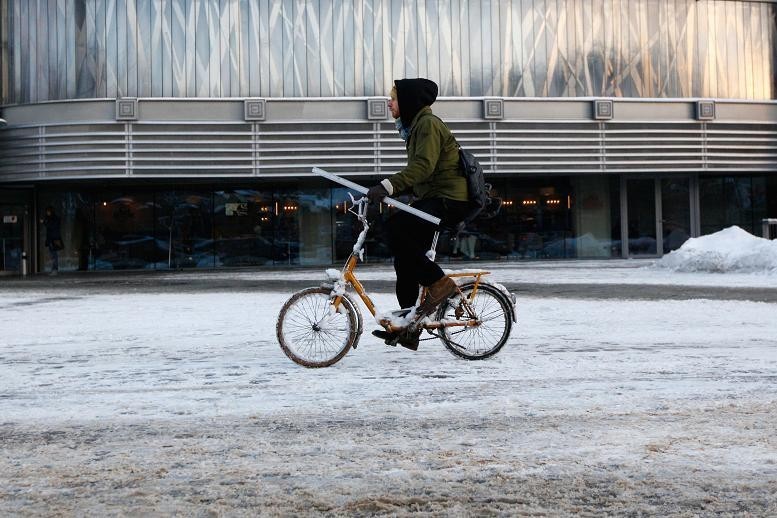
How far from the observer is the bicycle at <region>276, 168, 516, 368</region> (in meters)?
5.75

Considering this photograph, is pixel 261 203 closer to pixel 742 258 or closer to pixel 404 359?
pixel 742 258

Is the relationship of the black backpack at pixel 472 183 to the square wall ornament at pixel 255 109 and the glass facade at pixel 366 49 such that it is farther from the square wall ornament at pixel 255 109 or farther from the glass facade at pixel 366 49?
the glass facade at pixel 366 49

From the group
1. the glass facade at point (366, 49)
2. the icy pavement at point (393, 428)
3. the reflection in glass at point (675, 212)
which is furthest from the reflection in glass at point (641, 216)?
the icy pavement at point (393, 428)

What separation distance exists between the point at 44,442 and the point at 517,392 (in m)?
2.55

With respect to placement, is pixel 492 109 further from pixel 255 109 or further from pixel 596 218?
pixel 255 109

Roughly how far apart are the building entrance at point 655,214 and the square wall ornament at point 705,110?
2475 millimetres

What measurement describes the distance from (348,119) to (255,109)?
2747 millimetres

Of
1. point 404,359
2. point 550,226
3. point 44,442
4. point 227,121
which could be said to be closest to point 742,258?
point 550,226

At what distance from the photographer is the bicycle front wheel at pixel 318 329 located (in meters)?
5.75

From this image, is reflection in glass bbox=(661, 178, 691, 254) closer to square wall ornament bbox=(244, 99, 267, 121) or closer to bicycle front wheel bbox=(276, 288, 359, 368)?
square wall ornament bbox=(244, 99, 267, 121)

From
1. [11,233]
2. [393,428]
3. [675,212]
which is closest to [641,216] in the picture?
[675,212]

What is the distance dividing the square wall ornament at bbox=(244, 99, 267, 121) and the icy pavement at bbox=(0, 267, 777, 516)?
55.6ft

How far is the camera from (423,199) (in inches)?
231

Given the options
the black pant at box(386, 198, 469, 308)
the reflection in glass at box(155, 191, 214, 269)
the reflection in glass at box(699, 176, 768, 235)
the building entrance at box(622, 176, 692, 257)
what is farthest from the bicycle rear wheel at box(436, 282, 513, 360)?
the reflection in glass at box(699, 176, 768, 235)
